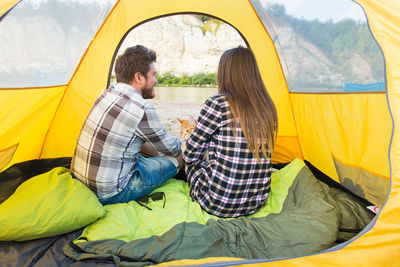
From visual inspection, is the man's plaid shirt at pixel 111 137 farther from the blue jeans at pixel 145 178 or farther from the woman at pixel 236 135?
the woman at pixel 236 135

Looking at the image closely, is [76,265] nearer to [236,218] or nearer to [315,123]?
[236,218]

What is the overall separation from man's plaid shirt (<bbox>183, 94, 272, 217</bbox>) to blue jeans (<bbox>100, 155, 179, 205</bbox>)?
30 centimetres

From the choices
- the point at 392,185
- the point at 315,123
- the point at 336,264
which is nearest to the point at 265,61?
the point at 315,123

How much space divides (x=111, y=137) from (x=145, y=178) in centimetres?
35

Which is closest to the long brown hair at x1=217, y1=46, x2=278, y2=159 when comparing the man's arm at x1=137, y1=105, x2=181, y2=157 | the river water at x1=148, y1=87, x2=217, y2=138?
the man's arm at x1=137, y1=105, x2=181, y2=157

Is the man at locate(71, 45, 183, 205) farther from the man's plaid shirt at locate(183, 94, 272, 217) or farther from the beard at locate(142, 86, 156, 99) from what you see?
the man's plaid shirt at locate(183, 94, 272, 217)

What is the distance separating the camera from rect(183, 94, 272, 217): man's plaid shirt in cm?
127

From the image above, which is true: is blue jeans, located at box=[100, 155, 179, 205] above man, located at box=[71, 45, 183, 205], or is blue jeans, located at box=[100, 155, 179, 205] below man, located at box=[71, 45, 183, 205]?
below

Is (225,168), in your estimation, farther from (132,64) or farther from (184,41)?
(184,41)

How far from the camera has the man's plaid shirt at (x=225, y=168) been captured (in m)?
1.27

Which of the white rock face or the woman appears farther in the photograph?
the white rock face

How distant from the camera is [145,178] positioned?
1531 millimetres

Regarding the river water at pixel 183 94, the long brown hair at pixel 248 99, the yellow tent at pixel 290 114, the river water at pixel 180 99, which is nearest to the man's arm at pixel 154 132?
the long brown hair at pixel 248 99

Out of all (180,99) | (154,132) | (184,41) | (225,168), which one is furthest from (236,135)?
(184,41)
